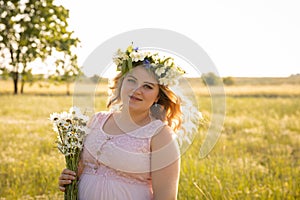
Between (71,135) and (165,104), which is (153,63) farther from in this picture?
(71,135)

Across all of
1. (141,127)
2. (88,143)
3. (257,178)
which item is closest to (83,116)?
(88,143)

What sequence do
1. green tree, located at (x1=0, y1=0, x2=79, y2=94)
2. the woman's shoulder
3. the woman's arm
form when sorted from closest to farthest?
the woman's arm, the woman's shoulder, green tree, located at (x1=0, y1=0, x2=79, y2=94)

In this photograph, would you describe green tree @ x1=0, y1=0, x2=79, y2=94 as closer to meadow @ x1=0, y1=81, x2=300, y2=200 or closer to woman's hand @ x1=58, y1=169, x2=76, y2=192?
meadow @ x1=0, y1=81, x2=300, y2=200

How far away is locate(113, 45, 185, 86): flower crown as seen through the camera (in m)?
2.66

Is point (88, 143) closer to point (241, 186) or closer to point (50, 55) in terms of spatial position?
point (241, 186)

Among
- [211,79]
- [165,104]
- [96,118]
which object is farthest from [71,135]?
[211,79]

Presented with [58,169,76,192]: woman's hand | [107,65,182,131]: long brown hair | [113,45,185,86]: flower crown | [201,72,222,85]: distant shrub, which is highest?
[113,45,185,86]: flower crown

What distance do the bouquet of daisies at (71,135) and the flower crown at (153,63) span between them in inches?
15.3

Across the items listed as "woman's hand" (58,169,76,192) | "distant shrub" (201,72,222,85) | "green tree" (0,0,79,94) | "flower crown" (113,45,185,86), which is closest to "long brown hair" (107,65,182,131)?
"flower crown" (113,45,185,86)

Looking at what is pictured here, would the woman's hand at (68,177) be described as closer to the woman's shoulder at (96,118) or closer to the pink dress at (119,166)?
the pink dress at (119,166)

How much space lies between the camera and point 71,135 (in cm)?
270

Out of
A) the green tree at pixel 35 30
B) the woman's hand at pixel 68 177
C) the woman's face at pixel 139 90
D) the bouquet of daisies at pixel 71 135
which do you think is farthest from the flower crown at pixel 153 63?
the green tree at pixel 35 30

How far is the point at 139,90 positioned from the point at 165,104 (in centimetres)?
25

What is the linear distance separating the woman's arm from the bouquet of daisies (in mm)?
448
